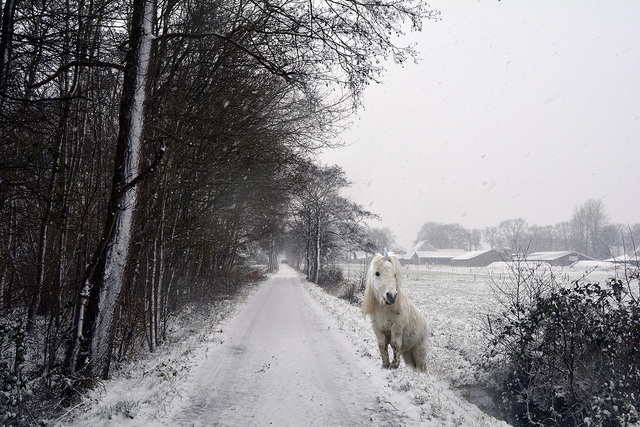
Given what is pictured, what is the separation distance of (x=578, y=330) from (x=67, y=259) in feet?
26.4

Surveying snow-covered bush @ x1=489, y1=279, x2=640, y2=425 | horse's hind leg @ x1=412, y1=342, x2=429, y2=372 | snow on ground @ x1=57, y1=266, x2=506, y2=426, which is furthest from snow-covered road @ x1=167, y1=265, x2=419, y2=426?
snow-covered bush @ x1=489, y1=279, x2=640, y2=425

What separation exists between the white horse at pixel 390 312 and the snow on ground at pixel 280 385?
0.43 m

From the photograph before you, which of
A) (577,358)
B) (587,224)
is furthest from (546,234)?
(577,358)

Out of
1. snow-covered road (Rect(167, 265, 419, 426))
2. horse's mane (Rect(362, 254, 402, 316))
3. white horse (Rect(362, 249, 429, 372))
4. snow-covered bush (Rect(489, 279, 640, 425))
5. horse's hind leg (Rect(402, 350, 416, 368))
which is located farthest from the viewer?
horse's hind leg (Rect(402, 350, 416, 368))

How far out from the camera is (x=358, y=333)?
27.3 ft

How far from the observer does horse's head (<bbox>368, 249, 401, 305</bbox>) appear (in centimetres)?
502

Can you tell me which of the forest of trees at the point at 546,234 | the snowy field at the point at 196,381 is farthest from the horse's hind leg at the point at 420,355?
the forest of trees at the point at 546,234

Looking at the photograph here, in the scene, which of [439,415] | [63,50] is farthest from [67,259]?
[439,415]

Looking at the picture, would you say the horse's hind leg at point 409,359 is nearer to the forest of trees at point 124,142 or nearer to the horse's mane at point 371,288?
the horse's mane at point 371,288

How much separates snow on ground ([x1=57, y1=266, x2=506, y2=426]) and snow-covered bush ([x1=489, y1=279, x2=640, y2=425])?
1.18 m

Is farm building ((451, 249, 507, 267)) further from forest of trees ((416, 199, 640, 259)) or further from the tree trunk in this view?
the tree trunk

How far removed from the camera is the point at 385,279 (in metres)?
5.21

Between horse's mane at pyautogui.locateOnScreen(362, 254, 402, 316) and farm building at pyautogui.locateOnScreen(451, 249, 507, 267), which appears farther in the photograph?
farm building at pyautogui.locateOnScreen(451, 249, 507, 267)

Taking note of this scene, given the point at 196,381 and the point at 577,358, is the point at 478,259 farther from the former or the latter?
the point at 196,381
